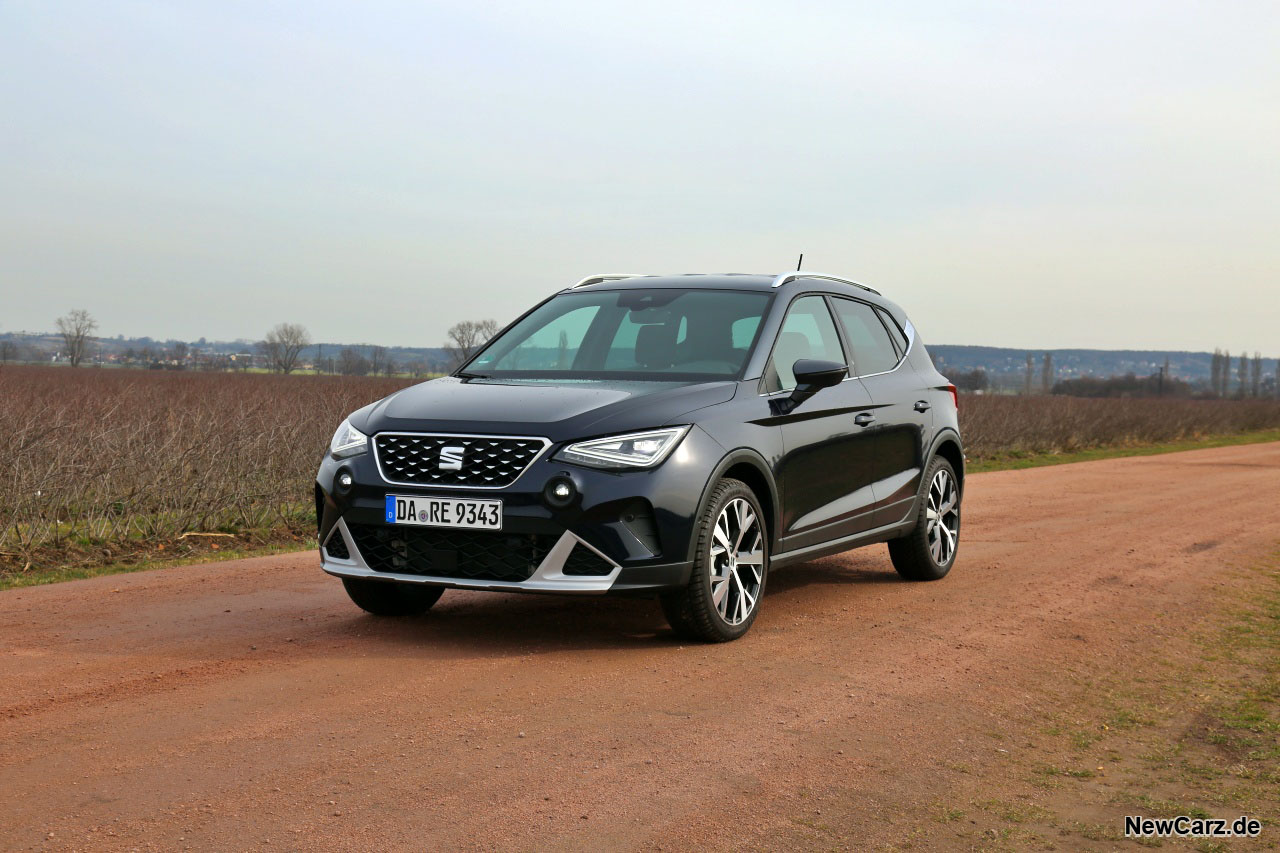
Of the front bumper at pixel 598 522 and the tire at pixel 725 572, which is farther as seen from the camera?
the tire at pixel 725 572

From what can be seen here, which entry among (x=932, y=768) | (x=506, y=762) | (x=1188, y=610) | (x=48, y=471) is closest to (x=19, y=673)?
(x=506, y=762)

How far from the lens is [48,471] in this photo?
10391mm

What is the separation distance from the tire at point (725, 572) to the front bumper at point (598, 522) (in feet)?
0.39

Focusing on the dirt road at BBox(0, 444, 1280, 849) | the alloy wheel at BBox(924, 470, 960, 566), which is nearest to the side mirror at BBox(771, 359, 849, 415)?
the dirt road at BBox(0, 444, 1280, 849)

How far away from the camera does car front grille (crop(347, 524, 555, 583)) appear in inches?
233

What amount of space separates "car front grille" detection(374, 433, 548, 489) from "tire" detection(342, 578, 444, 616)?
1088mm

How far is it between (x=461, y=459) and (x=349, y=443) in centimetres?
73

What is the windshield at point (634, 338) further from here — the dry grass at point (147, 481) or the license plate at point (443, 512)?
the dry grass at point (147, 481)

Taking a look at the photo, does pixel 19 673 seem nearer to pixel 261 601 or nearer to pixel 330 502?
pixel 330 502

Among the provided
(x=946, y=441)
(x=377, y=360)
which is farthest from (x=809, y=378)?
(x=377, y=360)

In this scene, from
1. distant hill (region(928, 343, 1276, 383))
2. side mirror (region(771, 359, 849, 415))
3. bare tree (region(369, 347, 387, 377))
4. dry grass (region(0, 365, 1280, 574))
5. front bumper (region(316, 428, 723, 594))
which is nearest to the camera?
front bumper (region(316, 428, 723, 594))

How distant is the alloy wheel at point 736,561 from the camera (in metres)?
6.36

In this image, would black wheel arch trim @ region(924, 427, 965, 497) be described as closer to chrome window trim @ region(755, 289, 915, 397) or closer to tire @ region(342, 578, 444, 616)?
chrome window trim @ region(755, 289, 915, 397)

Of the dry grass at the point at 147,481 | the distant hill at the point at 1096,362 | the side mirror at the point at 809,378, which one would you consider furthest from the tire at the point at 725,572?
the distant hill at the point at 1096,362
